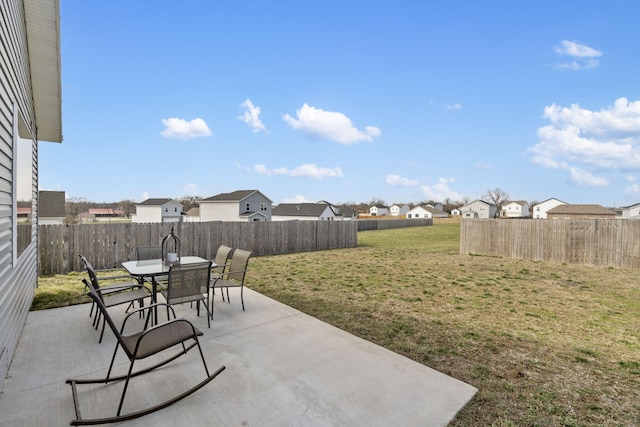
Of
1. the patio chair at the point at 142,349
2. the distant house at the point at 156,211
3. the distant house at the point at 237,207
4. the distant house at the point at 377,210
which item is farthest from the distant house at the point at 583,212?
the distant house at the point at 156,211

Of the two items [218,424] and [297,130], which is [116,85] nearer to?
[297,130]

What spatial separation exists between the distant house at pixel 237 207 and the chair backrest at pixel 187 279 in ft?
105

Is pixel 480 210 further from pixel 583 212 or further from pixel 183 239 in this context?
pixel 183 239

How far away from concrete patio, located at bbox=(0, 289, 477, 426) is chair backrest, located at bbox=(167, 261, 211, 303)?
0.62 metres

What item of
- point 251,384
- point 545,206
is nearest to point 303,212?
point 251,384

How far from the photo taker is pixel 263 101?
18953mm

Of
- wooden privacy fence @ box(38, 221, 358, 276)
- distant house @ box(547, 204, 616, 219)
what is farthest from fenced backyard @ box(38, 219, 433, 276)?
distant house @ box(547, 204, 616, 219)

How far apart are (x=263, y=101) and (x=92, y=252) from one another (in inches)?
514

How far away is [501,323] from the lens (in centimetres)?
496

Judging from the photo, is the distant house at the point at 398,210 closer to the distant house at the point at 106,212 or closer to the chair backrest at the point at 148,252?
the distant house at the point at 106,212

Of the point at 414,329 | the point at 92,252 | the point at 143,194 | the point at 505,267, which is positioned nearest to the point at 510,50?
the point at 505,267

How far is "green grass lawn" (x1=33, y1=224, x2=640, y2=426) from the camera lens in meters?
2.77

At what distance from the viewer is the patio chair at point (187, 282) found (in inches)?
148

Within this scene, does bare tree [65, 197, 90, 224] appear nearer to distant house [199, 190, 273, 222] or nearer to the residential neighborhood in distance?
the residential neighborhood in distance
